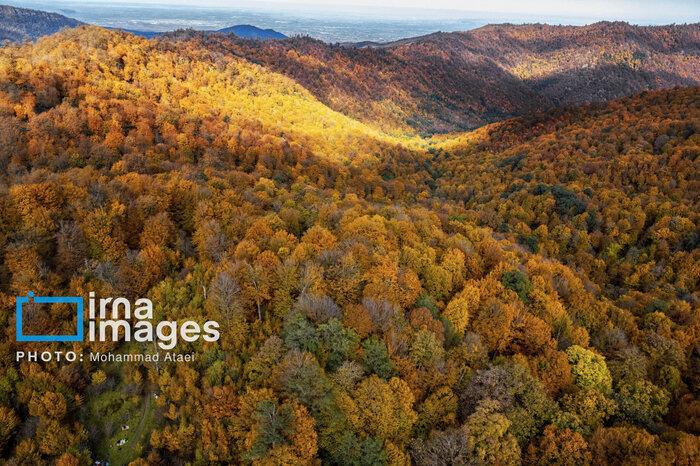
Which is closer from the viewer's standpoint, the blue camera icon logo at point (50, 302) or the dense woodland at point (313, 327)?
the dense woodland at point (313, 327)

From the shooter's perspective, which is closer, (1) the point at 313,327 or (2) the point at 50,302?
(1) the point at 313,327

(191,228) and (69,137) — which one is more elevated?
(69,137)


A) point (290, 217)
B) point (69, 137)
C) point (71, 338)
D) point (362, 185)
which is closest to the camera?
point (71, 338)

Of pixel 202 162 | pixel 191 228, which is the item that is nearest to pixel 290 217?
pixel 191 228

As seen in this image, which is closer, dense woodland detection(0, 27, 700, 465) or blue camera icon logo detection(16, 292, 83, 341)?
dense woodland detection(0, 27, 700, 465)

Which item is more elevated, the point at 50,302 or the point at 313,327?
the point at 313,327

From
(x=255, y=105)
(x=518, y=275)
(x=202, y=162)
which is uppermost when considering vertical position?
(x=255, y=105)

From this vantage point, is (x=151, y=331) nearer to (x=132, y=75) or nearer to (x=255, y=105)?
(x=132, y=75)

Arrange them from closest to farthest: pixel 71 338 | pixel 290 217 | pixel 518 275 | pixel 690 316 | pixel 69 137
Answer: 1. pixel 71 338
2. pixel 518 275
3. pixel 690 316
4. pixel 290 217
5. pixel 69 137
